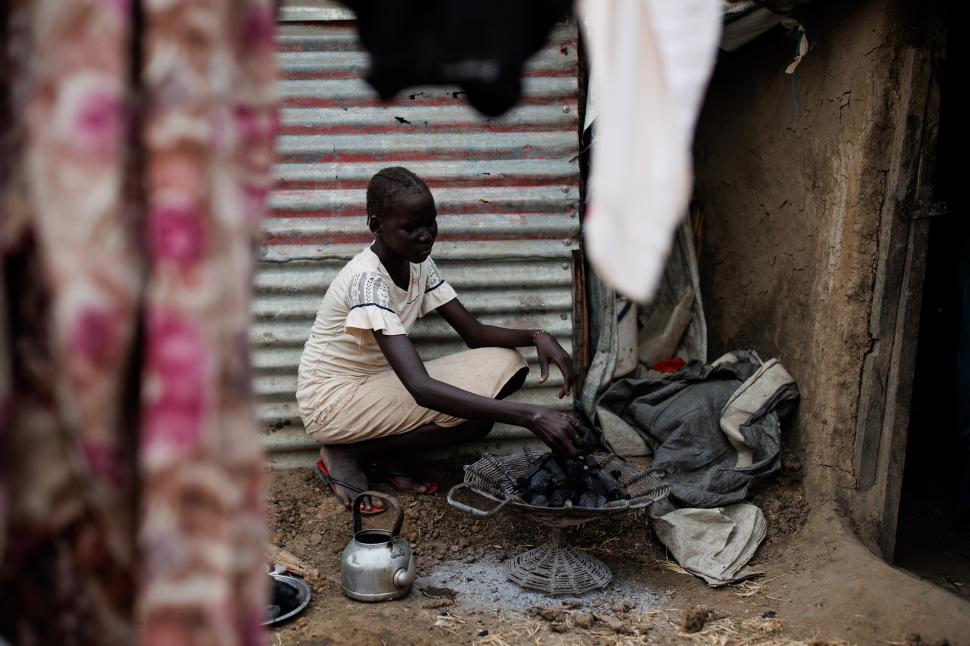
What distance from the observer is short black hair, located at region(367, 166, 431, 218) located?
13.4 feet

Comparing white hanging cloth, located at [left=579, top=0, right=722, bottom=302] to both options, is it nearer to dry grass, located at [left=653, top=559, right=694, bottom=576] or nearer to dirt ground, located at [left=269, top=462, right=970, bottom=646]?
dirt ground, located at [left=269, top=462, right=970, bottom=646]

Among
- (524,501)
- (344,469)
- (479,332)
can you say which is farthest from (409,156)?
(524,501)

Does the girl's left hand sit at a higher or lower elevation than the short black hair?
lower

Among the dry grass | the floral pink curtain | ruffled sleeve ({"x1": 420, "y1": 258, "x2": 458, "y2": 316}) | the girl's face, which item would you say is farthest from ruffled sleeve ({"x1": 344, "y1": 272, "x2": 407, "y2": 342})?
the floral pink curtain

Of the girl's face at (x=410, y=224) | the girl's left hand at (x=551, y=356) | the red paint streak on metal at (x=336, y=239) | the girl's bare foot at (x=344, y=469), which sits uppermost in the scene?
the girl's face at (x=410, y=224)

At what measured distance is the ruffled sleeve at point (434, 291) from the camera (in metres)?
4.64

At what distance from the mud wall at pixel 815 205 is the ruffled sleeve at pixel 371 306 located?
6.83 ft

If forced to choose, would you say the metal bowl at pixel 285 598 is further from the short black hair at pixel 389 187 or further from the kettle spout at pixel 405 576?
the short black hair at pixel 389 187

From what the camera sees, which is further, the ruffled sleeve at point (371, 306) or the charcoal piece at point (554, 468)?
the ruffled sleeve at point (371, 306)

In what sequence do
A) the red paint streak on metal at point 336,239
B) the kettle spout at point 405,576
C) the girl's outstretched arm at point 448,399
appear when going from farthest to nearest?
1. the red paint streak on metal at point 336,239
2. the girl's outstretched arm at point 448,399
3. the kettle spout at point 405,576

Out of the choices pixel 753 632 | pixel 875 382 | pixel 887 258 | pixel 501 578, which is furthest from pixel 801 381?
pixel 501 578

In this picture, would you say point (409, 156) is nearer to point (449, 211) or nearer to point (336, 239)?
point (449, 211)

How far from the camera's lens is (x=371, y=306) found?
160 inches

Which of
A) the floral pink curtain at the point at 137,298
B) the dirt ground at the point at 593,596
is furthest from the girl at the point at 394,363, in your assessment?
the floral pink curtain at the point at 137,298
